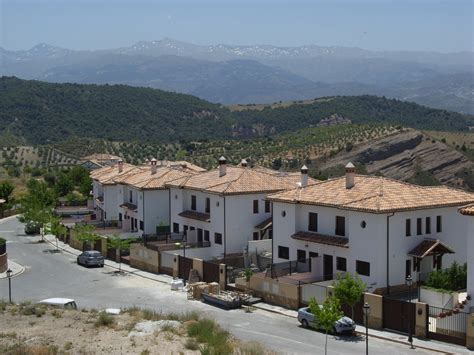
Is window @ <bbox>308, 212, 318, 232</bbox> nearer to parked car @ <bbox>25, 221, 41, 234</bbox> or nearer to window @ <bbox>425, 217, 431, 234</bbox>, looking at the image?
window @ <bbox>425, 217, 431, 234</bbox>

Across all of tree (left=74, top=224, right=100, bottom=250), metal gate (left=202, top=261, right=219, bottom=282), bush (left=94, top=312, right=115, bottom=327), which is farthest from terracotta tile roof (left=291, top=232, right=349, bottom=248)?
tree (left=74, top=224, right=100, bottom=250)

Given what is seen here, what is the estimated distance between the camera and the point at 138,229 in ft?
204

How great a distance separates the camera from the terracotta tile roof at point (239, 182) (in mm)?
51219

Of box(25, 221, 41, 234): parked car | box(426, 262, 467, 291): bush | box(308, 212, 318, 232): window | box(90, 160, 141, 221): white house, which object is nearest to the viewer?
box(426, 262, 467, 291): bush

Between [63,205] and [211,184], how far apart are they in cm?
3728

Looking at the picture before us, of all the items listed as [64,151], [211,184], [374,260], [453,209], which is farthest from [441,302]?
[64,151]

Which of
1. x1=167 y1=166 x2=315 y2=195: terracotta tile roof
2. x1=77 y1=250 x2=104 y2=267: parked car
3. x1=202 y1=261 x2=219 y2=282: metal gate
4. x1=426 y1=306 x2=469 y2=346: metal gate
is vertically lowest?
x1=77 y1=250 x2=104 y2=267: parked car

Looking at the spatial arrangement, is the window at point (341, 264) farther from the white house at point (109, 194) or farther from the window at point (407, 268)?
the white house at point (109, 194)

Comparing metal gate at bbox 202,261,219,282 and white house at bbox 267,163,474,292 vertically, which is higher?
white house at bbox 267,163,474,292

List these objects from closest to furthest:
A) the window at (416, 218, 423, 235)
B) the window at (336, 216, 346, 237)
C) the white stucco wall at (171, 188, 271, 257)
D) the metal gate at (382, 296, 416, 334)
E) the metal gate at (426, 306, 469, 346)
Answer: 1. the metal gate at (426, 306, 469, 346)
2. the metal gate at (382, 296, 416, 334)
3. the window at (416, 218, 423, 235)
4. the window at (336, 216, 346, 237)
5. the white stucco wall at (171, 188, 271, 257)

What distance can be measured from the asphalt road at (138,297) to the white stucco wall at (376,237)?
5.50 meters

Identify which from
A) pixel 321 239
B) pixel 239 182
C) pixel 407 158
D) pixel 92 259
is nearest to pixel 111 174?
pixel 92 259

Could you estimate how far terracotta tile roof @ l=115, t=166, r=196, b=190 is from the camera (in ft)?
197

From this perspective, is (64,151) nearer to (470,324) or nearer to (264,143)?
(264,143)
